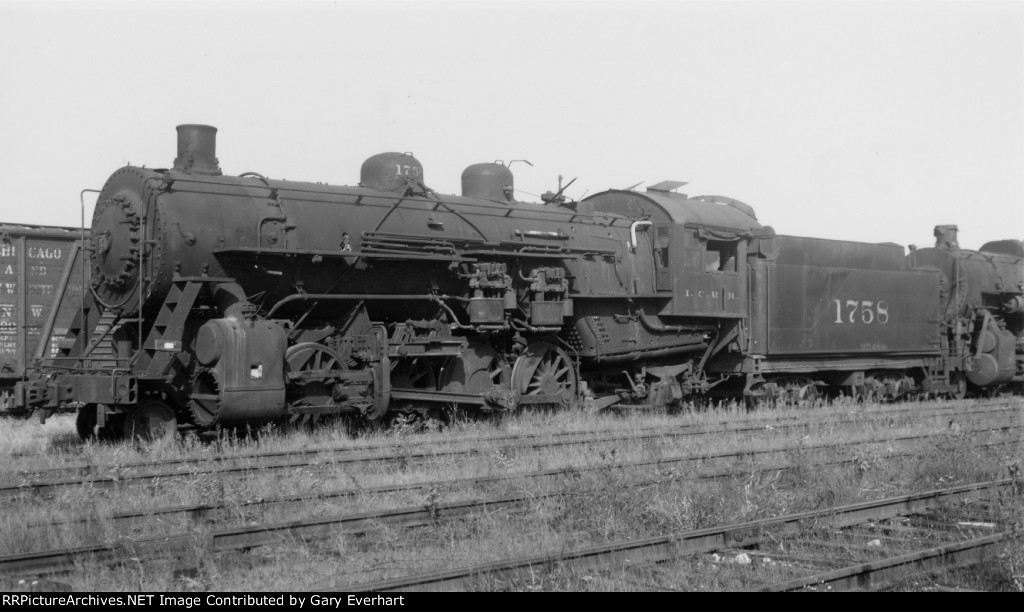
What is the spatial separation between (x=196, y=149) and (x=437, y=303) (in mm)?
3276

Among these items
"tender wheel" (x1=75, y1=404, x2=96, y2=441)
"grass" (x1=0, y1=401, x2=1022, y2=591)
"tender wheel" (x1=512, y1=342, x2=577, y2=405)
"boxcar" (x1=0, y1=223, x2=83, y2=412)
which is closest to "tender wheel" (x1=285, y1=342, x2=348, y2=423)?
"grass" (x1=0, y1=401, x2=1022, y2=591)

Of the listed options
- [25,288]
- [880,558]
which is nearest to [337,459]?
[880,558]

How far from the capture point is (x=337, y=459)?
30.0ft

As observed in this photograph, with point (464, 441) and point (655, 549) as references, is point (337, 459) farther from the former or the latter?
point (655, 549)

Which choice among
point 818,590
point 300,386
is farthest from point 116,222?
point 818,590

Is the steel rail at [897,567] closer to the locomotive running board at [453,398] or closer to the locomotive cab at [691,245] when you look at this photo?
the locomotive running board at [453,398]

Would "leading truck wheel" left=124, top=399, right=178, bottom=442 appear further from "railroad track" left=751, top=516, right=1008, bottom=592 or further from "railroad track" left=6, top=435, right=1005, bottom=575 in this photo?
"railroad track" left=751, top=516, right=1008, bottom=592

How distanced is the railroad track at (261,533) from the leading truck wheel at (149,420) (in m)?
4.02

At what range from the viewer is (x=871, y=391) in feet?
56.2

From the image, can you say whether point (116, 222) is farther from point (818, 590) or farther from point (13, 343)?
point (818, 590)

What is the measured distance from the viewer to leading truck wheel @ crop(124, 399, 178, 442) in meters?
10.7

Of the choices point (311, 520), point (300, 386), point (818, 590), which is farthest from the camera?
point (300, 386)

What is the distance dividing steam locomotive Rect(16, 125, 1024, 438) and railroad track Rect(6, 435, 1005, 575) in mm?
3761

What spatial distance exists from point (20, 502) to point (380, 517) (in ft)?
8.56
